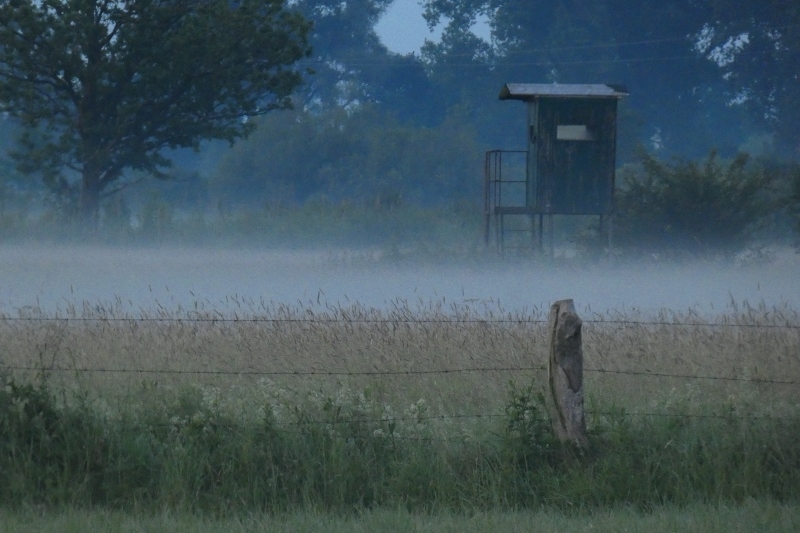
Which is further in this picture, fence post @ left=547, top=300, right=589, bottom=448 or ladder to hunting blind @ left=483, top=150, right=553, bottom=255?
ladder to hunting blind @ left=483, top=150, right=553, bottom=255

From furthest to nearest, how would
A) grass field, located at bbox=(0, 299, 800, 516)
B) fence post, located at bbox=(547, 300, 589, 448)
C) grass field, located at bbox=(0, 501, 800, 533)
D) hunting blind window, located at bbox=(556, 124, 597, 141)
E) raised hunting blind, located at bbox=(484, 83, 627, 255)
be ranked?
hunting blind window, located at bbox=(556, 124, 597, 141) → raised hunting blind, located at bbox=(484, 83, 627, 255) → fence post, located at bbox=(547, 300, 589, 448) → grass field, located at bbox=(0, 299, 800, 516) → grass field, located at bbox=(0, 501, 800, 533)

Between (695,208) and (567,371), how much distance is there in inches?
952

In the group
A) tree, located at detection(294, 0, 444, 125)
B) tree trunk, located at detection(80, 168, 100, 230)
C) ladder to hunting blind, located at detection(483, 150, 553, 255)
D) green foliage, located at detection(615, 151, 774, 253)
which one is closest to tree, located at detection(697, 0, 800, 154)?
ladder to hunting blind, located at detection(483, 150, 553, 255)

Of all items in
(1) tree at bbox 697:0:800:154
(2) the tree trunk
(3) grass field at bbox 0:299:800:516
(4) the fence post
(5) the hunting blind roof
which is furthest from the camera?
(1) tree at bbox 697:0:800:154

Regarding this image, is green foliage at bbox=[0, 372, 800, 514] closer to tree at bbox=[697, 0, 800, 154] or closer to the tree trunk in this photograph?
the tree trunk

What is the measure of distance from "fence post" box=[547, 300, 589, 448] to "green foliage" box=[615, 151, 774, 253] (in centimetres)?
2371

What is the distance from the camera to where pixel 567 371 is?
730 cm

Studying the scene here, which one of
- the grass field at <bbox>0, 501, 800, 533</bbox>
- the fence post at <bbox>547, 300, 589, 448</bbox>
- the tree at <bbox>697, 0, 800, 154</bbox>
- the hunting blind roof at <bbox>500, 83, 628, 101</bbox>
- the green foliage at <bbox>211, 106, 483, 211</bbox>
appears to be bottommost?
the grass field at <bbox>0, 501, 800, 533</bbox>

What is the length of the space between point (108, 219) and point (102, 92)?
4.88 m

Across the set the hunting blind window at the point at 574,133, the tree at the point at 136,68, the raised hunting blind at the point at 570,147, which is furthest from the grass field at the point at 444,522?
the tree at the point at 136,68

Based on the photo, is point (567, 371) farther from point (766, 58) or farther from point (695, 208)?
point (766, 58)

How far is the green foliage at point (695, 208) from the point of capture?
99.3ft

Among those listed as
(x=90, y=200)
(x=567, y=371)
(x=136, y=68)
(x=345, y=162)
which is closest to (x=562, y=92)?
(x=136, y=68)

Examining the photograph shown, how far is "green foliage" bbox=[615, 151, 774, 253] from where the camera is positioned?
3028cm
